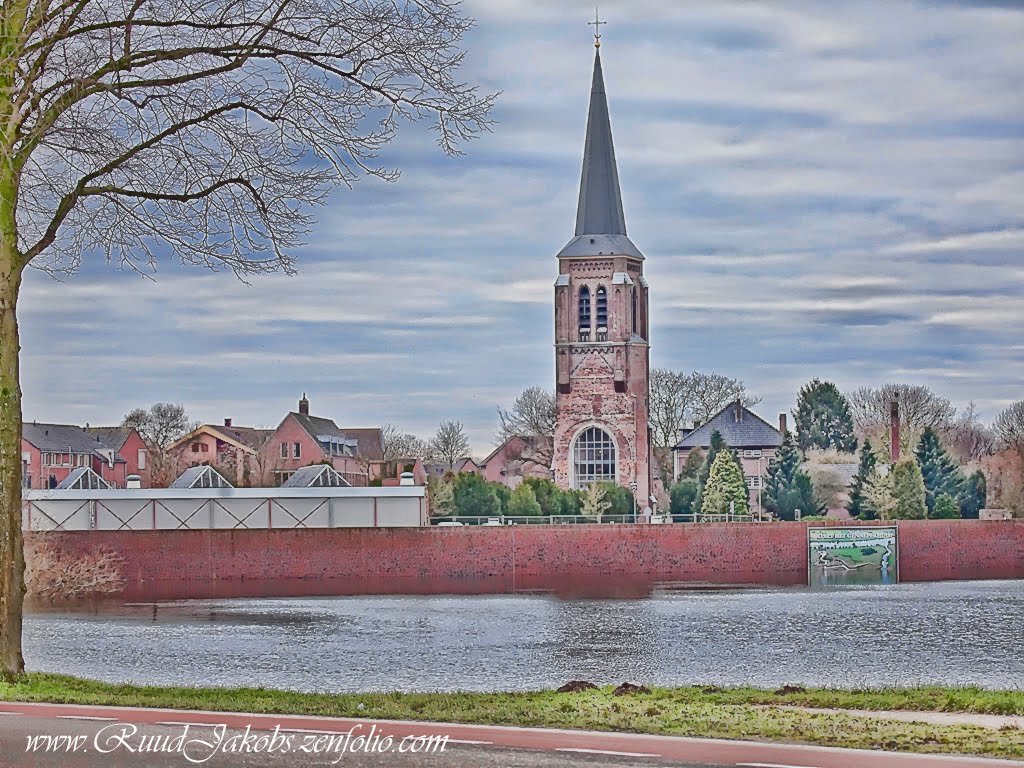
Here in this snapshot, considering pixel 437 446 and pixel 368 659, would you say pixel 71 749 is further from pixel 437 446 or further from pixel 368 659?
pixel 437 446

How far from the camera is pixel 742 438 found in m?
112

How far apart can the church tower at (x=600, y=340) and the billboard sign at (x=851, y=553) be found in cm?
2918

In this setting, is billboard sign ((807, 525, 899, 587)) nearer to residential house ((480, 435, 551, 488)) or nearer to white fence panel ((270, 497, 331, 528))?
white fence panel ((270, 497, 331, 528))

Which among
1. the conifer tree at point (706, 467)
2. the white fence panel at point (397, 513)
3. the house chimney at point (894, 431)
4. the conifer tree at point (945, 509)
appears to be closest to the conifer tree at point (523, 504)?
the conifer tree at point (706, 467)

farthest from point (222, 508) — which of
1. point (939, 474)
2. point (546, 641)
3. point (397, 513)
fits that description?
point (546, 641)

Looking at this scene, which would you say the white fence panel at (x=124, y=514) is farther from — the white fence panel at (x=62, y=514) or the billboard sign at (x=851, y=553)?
the billboard sign at (x=851, y=553)

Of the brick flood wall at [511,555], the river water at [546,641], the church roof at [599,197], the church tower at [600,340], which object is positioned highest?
the church roof at [599,197]

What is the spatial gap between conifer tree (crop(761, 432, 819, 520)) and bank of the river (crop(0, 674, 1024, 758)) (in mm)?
73507

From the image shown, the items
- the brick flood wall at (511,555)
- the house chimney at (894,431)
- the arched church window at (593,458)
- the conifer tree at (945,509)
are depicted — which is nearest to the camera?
the brick flood wall at (511,555)

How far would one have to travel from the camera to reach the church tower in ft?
332

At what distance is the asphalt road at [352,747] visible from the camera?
1161 centimetres

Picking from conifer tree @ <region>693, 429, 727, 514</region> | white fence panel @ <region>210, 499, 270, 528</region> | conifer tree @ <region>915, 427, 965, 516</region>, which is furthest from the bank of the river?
conifer tree @ <region>693, 429, 727, 514</region>

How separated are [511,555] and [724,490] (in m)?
21.9

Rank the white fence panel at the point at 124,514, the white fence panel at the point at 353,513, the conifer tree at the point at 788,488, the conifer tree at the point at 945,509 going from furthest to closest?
the conifer tree at the point at 788,488
the conifer tree at the point at 945,509
the white fence panel at the point at 124,514
the white fence panel at the point at 353,513
